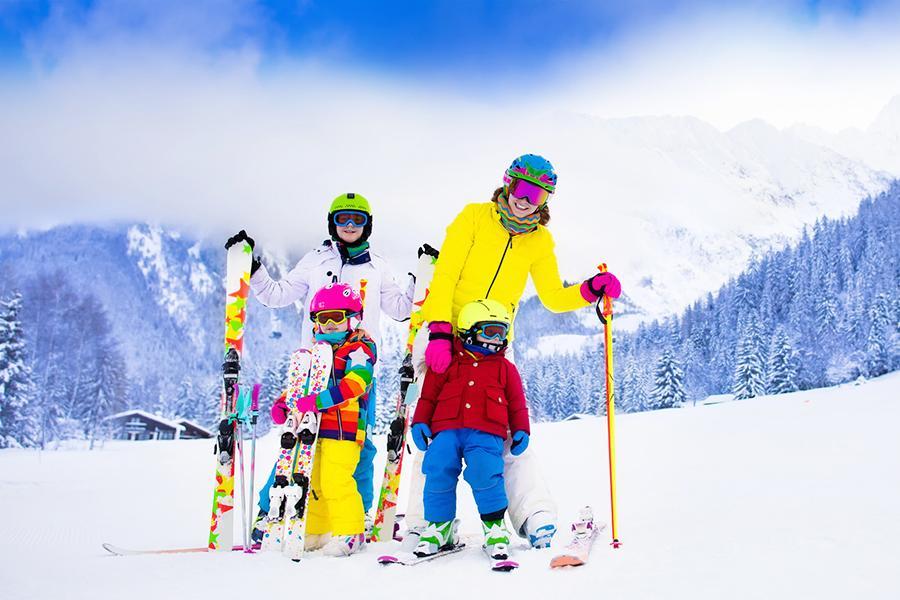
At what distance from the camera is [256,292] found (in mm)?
5082

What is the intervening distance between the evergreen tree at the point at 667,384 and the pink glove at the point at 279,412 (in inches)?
1470

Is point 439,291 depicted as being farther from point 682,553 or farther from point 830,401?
point 830,401

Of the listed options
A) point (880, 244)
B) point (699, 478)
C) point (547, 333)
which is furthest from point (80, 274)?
point (699, 478)

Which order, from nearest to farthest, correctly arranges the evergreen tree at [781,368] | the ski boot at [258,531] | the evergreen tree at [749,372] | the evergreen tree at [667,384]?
the ski boot at [258,531] → the evergreen tree at [781,368] → the evergreen tree at [749,372] → the evergreen tree at [667,384]

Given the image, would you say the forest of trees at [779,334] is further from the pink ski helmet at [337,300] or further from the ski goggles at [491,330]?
the ski goggles at [491,330]

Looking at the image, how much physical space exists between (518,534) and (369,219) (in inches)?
97.3

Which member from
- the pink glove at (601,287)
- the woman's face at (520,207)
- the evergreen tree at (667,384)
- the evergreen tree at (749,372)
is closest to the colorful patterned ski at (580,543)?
the pink glove at (601,287)

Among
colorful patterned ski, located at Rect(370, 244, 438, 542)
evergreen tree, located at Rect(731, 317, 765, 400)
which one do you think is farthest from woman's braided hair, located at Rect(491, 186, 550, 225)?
evergreen tree, located at Rect(731, 317, 765, 400)

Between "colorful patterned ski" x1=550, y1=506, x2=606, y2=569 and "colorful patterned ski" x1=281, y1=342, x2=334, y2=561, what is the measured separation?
1.54 meters

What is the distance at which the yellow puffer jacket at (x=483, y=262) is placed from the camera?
436 centimetres

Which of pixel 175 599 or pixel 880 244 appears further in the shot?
pixel 880 244

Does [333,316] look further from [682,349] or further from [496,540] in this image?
[682,349]

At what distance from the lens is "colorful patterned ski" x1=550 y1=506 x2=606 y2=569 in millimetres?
3164

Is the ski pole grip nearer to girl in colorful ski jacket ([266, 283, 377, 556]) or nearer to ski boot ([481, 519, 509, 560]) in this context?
ski boot ([481, 519, 509, 560])
